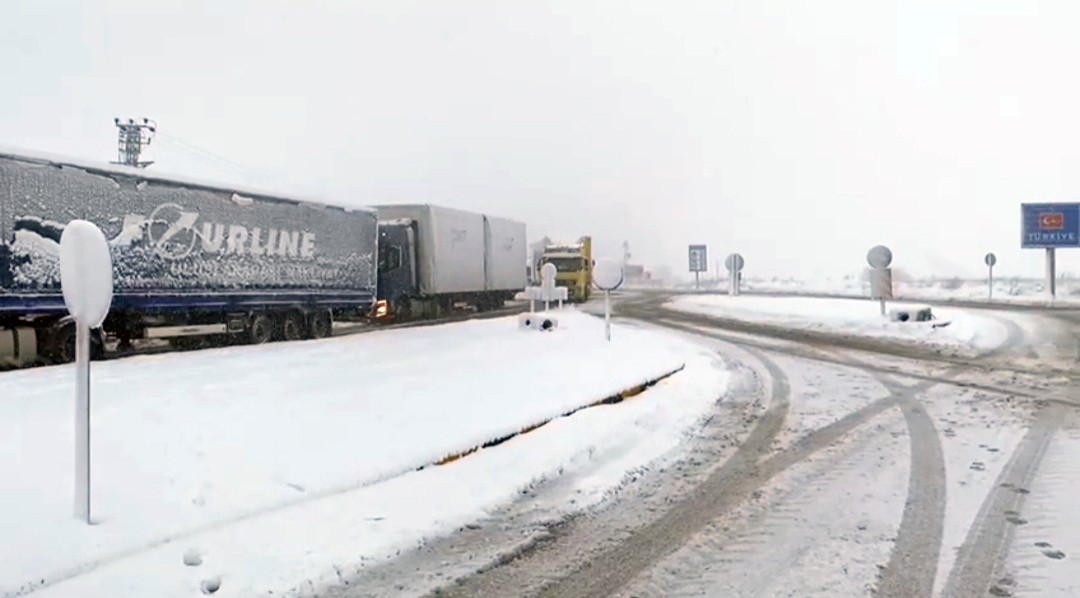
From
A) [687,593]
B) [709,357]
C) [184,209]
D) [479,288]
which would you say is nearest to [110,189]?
[184,209]

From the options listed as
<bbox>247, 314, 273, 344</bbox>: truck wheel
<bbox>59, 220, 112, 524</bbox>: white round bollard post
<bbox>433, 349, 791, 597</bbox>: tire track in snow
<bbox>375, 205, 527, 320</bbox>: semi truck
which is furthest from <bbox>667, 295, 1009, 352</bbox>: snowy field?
<bbox>59, 220, 112, 524</bbox>: white round bollard post

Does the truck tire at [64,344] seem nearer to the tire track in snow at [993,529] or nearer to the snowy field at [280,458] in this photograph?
Result: the snowy field at [280,458]

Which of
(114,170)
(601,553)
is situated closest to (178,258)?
(114,170)

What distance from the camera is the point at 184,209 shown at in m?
15.8

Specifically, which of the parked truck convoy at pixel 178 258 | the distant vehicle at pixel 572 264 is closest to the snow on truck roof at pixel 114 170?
the parked truck convoy at pixel 178 258

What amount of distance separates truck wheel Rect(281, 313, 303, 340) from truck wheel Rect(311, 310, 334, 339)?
16.1 inches

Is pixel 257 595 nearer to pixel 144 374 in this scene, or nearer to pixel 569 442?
pixel 569 442

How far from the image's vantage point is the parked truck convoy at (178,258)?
41.8ft

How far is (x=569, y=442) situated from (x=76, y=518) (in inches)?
173

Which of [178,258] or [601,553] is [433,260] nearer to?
[178,258]

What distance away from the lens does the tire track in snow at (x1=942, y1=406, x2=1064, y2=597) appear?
4.56 meters

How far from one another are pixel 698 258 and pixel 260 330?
45121 millimetres

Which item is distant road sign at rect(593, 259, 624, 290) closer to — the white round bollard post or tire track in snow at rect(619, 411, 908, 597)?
tire track in snow at rect(619, 411, 908, 597)

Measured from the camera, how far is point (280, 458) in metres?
6.91
